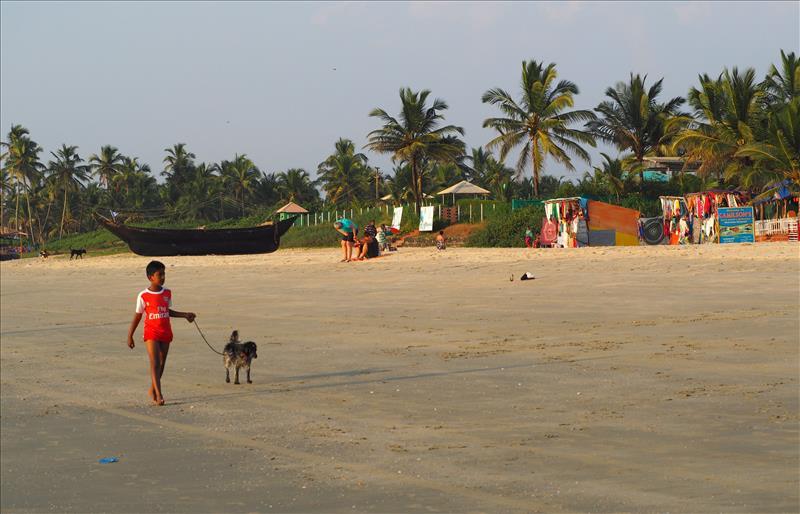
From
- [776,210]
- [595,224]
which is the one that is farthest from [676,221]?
[776,210]

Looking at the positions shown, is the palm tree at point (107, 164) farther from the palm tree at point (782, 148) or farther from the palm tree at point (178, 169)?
the palm tree at point (782, 148)

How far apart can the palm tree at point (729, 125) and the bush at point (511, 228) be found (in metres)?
6.74

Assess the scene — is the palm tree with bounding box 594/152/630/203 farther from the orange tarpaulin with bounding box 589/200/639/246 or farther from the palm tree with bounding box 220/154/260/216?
the palm tree with bounding box 220/154/260/216

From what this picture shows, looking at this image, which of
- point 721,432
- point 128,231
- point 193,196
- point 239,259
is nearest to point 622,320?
point 721,432

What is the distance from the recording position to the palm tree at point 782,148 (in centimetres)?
3381

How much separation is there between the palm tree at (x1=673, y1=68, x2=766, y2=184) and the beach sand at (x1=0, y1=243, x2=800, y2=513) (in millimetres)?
22424

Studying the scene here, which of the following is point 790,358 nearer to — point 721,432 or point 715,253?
point 721,432

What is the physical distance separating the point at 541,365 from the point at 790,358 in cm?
253

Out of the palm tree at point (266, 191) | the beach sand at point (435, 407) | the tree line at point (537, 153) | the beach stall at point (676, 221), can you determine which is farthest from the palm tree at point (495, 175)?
the beach sand at point (435, 407)

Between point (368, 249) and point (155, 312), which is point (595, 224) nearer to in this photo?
point (368, 249)

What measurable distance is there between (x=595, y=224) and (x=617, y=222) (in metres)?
0.86

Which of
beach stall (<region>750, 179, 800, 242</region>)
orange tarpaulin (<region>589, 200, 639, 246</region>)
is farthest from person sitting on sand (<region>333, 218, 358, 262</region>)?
beach stall (<region>750, 179, 800, 242</region>)

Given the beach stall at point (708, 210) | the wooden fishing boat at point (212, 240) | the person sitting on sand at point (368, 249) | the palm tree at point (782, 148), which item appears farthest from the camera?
the wooden fishing boat at point (212, 240)

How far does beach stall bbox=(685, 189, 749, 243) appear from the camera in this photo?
32656 mm
